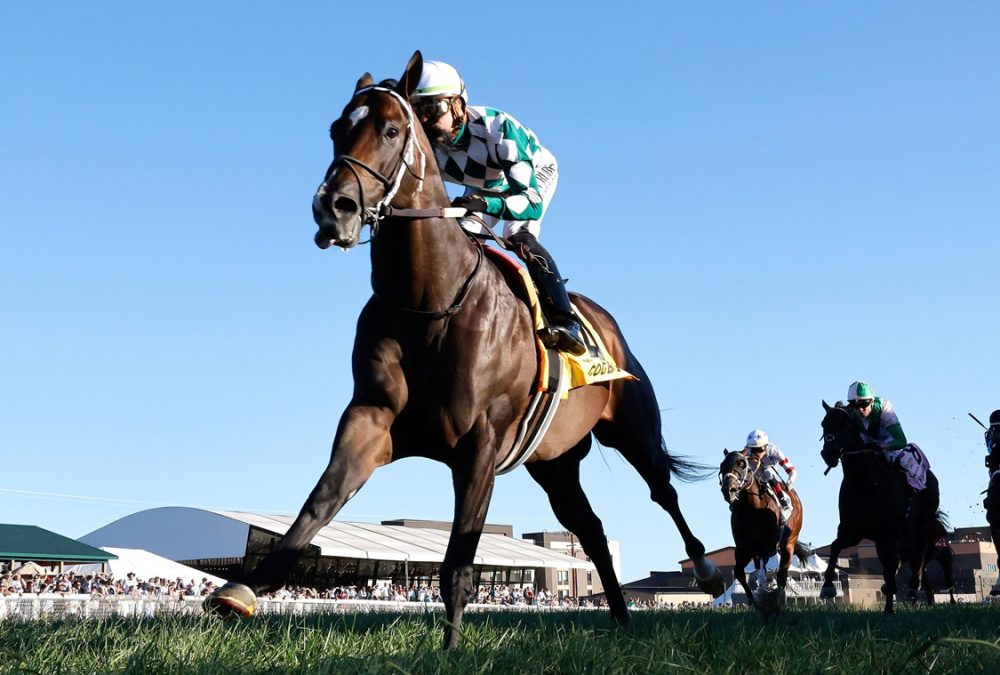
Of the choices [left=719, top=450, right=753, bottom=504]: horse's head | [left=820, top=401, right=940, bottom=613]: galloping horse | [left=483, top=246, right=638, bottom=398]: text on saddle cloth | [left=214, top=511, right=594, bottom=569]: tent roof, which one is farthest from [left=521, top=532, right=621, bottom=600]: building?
[left=483, top=246, right=638, bottom=398]: text on saddle cloth

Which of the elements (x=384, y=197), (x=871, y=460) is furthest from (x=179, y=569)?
(x=384, y=197)

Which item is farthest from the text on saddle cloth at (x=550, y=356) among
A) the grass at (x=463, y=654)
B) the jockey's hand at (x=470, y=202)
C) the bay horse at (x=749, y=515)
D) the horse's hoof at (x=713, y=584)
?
the bay horse at (x=749, y=515)

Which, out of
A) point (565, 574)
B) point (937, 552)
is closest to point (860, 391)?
point (937, 552)

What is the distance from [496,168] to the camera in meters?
6.25

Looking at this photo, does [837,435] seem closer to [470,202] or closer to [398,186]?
[470,202]

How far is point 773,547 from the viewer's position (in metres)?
16.2

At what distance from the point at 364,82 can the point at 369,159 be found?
673 millimetres

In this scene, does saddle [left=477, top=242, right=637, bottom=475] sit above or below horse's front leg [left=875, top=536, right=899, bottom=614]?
above

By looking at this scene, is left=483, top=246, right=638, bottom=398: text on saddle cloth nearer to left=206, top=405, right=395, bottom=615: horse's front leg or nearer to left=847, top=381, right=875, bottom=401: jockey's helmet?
left=206, top=405, right=395, bottom=615: horse's front leg

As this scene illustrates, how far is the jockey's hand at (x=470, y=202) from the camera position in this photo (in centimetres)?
553

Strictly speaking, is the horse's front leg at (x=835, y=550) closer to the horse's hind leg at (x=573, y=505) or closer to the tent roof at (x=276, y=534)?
the horse's hind leg at (x=573, y=505)

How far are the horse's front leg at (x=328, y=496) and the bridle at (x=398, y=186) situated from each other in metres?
0.60

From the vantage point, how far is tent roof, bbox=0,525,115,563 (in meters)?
32.8

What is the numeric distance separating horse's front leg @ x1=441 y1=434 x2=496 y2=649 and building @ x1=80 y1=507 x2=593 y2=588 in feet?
113
